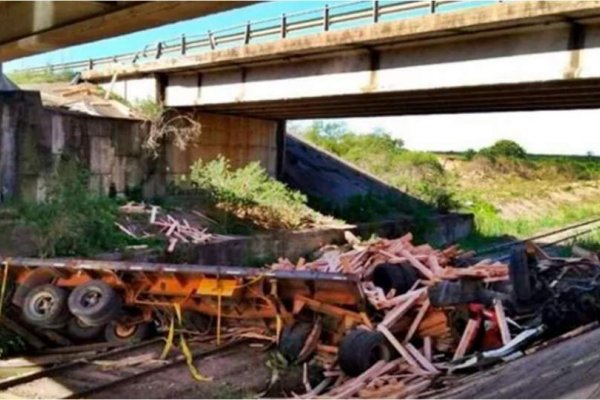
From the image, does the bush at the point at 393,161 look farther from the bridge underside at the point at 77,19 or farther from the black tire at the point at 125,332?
the bridge underside at the point at 77,19

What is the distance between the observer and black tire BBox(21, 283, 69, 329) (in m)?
10.6

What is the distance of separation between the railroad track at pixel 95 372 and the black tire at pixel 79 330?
77 centimetres

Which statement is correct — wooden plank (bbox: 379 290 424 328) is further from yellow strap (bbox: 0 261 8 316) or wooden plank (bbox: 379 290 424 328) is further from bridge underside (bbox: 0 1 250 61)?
yellow strap (bbox: 0 261 8 316)

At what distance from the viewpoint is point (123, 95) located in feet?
73.6

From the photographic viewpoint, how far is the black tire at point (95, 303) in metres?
10.5

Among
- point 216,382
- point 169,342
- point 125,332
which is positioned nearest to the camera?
point 216,382

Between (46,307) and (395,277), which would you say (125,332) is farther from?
(395,277)

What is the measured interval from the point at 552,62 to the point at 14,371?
11.4 meters

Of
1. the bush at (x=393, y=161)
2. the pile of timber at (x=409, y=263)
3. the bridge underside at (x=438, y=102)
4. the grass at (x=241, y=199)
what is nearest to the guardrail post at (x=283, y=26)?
the bridge underside at (x=438, y=102)

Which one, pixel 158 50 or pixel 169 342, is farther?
pixel 158 50

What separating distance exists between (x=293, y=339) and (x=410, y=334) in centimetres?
176

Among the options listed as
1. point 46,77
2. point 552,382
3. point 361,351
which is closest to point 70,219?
point 361,351

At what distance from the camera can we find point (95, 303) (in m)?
10.6

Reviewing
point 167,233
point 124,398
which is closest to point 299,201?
point 167,233
